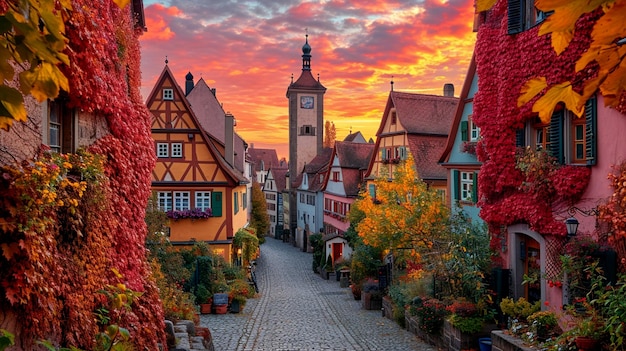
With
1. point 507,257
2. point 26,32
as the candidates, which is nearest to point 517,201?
point 507,257

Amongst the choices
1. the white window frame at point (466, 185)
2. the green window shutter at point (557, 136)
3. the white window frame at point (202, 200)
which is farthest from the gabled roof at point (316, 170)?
the green window shutter at point (557, 136)

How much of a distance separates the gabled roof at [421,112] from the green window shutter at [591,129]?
46.8 ft

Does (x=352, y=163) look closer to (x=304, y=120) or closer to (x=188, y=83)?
(x=188, y=83)

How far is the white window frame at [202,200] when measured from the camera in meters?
23.5

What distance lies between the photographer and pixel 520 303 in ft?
37.9

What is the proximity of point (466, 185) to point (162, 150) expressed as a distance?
13.1 m

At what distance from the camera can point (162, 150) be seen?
22844 mm

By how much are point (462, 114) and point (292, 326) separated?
9133mm

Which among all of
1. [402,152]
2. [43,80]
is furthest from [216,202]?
[43,80]

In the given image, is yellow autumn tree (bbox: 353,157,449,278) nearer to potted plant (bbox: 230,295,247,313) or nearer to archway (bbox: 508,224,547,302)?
archway (bbox: 508,224,547,302)

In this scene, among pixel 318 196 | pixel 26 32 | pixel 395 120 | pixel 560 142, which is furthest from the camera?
pixel 318 196

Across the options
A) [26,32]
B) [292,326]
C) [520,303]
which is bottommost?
[292,326]

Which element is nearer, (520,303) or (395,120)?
(520,303)

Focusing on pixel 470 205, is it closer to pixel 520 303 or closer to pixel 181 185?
pixel 520 303
